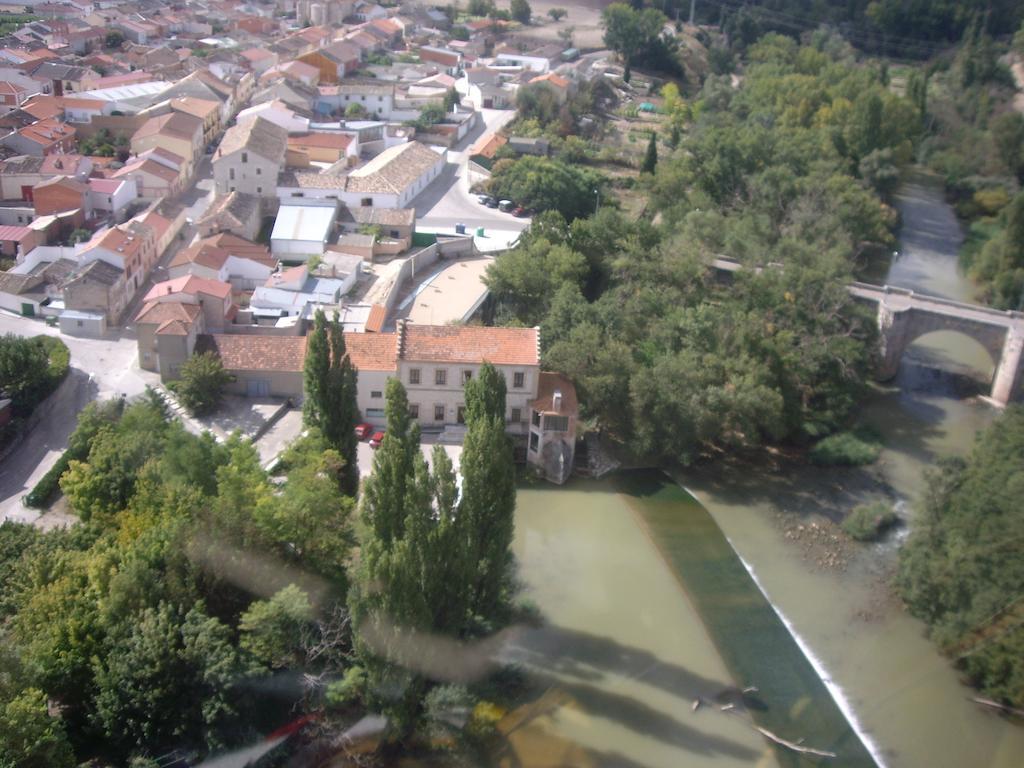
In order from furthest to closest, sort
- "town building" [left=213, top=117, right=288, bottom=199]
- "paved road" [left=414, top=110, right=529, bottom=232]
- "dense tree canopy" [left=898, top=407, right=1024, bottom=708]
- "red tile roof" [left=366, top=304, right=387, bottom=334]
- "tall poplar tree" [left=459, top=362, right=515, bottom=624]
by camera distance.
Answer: "paved road" [left=414, top=110, right=529, bottom=232]
"town building" [left=213, top=117, right=288, bottom=199]
"red tile roof" [left=366, top=304, right=387, bottom=334]
"dense tree canopy" [left=898, top=407, right=1024, bottom=708]
"tall poplar tree" [left=459, top=362, right=515, bottom=624]

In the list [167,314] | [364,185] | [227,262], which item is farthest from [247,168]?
[167,314]

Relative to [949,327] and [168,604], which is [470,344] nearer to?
[168,604]

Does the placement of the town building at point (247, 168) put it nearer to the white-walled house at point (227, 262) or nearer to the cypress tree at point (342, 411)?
the white-walled house at point (227, 262)

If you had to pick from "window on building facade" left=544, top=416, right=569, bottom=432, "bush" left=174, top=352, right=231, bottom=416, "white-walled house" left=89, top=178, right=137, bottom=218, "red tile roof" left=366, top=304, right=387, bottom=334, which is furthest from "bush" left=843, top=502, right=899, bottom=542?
"white-walled house" left=89, top=178, right=137, bottom=218

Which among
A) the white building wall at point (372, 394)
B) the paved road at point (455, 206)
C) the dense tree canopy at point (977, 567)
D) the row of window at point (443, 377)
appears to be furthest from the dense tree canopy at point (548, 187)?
the dense tree canopy at point (977, 567)

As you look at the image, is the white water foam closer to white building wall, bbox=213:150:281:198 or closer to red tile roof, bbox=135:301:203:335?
red tile roof, bbox=135:301:203:335
